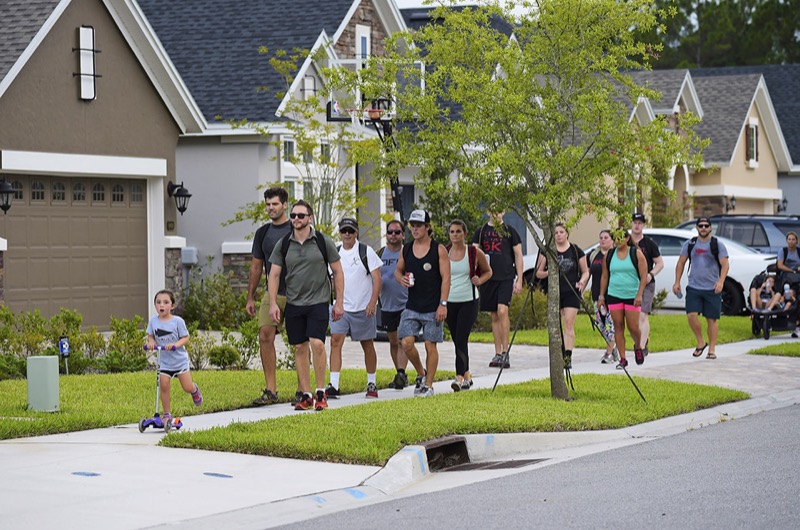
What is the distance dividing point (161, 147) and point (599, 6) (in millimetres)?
12085

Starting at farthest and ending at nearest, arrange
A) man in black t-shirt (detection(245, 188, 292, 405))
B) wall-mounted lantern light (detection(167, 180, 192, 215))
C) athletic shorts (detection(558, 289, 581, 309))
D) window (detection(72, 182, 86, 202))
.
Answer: wall-mounted lantern light (detection(167, 180, 192, 215)) → window (detection(72, 182, 86, 202)) → athletic shorts (detection(558, 289, 581, 309)) → man in black t-shirt (detection(245, 188, 292, 405))

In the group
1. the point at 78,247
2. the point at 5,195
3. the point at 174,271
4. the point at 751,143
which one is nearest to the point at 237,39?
the point at 174,271

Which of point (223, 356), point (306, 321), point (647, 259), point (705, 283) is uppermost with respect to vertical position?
point (647, 259)

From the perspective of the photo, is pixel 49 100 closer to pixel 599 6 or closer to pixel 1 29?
pixel 1 29

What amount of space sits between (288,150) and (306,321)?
13.6m

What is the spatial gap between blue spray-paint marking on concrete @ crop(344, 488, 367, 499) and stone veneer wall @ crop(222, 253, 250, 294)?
644 inches

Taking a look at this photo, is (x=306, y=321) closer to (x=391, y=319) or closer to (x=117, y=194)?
(x=391, y=319)

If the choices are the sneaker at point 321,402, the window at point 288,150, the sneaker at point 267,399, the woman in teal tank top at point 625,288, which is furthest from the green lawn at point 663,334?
the sneaker at point 321,402

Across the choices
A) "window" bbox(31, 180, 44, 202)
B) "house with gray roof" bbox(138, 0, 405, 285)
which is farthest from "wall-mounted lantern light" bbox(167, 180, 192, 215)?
"window" bbox(31, 180, 44, 202)

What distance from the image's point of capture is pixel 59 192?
22.2 metres

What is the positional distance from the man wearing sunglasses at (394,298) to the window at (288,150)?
9.24 meters

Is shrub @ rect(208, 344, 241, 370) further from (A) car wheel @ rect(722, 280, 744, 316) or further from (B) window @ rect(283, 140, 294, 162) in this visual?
(A) car wheel @ rect(722, 280, 744, 316)

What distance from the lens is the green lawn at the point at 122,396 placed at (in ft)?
40.1

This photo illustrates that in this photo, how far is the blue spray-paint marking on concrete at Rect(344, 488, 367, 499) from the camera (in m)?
9.45
